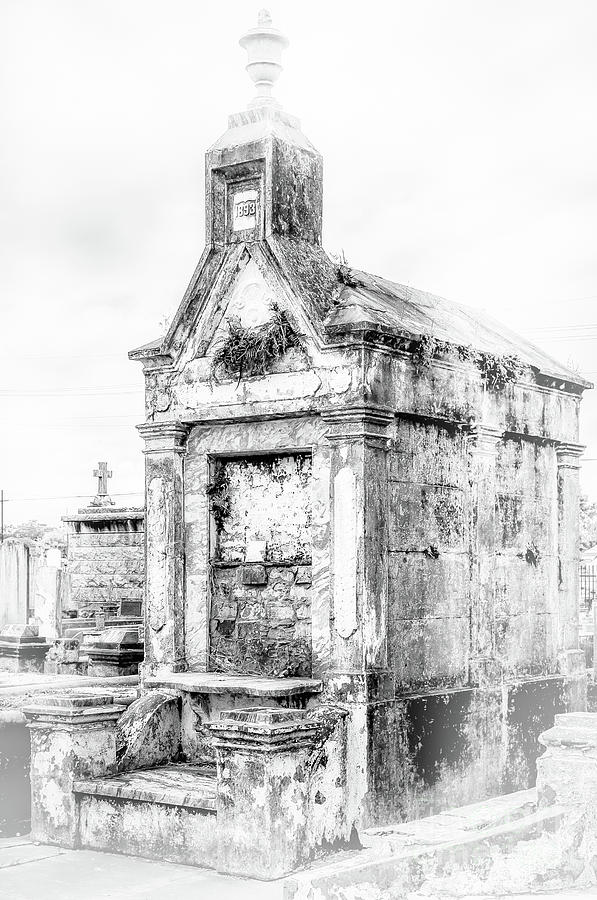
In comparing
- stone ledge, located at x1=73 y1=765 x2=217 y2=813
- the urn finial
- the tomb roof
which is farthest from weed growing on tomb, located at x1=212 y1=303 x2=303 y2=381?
stone ledge, located at x1=73 y1=765 x2=217 y2=813

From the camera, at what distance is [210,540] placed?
1050cm

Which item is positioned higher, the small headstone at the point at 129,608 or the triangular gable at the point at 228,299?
the triangular gable at the point at 228,299

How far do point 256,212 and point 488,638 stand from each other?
4272mm

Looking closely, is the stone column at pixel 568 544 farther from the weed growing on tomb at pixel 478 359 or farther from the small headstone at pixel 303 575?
the small headstone at pixel 303 575

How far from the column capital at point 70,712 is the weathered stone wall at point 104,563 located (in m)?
12.9

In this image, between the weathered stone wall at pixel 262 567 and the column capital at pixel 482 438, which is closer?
the weathered stone wall at pixel 262 567

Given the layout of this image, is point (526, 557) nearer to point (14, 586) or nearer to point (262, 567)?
point (262, 567)

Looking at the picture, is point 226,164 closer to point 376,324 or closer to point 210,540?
point 376,324

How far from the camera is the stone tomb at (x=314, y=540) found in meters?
9.16

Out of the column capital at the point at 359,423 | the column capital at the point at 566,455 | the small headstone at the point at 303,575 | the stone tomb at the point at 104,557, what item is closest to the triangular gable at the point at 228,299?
the column capital at the point at 359,423

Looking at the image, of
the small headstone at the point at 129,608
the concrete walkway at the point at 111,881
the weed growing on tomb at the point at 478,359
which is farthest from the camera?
the small headstone at the point at 129,608

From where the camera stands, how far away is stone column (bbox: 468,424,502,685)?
35.3ft

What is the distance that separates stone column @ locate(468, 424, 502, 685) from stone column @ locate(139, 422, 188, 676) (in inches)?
101

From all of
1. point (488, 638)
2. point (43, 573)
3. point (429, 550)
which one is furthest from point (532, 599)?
point (43, 573)
